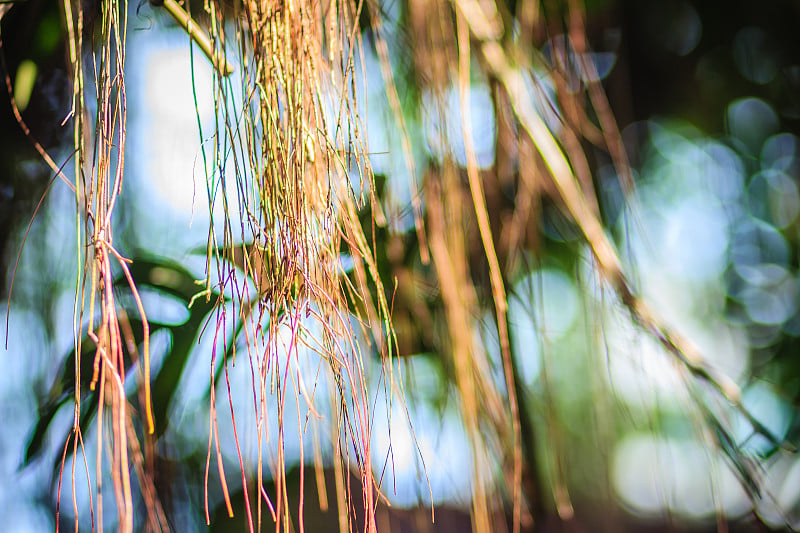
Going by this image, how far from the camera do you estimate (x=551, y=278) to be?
3.00 ft

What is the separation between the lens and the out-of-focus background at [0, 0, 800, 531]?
75 cm

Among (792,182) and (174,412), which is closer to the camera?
(174,412)

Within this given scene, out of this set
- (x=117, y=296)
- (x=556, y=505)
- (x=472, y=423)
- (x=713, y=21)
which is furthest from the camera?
(x=713, y=21)

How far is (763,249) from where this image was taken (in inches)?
35.7

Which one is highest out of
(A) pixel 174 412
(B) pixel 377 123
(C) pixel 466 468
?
(B) pixel 377 123

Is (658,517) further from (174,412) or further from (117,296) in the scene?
(117,296)

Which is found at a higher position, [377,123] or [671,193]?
[377,123]

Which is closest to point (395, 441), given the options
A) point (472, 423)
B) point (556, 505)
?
point (556, 505)

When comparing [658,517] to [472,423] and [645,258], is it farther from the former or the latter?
[472,423]

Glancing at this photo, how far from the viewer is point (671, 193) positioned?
36.1 inches

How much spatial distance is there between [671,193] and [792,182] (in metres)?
0.21

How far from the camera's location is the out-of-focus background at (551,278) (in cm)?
75

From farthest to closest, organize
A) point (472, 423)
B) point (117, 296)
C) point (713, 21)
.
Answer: point (713, 21)
point (117, 296)
point (472, 423)

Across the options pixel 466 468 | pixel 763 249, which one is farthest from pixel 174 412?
pixel 763 249
